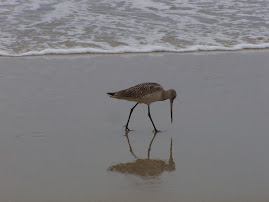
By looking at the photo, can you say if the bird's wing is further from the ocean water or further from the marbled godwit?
the ocean water

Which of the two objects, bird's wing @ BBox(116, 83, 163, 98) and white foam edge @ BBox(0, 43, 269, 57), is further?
white foam edge @ BBox(0, 43, 269, 57)

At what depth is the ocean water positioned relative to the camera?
8906 millimetres

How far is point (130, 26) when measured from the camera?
1025 cm

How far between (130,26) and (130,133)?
5.35 metres

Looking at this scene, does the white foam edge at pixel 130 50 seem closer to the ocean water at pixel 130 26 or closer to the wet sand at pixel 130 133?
the ocean water at pixel 130 26

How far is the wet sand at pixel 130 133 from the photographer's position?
12.8 ft

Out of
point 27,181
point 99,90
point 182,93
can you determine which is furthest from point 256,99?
point 27,181

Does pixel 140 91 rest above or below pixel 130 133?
above

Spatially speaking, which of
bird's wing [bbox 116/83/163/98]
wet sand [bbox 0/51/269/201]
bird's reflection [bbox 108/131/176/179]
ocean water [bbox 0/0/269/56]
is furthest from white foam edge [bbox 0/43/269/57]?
bird's reflection [bbox 108/131/176/179]

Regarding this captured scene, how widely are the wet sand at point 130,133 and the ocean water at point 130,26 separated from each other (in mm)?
993

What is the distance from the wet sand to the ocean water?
3.26 ft

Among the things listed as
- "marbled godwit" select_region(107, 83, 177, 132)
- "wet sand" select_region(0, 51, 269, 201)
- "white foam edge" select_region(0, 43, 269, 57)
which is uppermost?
"marbled godwit" select_region(107, 83, 177, 132)

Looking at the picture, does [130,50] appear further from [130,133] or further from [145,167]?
[145,167]

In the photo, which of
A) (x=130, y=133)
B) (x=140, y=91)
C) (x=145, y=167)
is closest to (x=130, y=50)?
(x=140, y=91)
